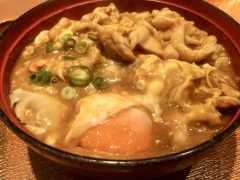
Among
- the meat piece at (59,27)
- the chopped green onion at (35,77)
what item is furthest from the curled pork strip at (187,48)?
the chopped green onion at (35,77)

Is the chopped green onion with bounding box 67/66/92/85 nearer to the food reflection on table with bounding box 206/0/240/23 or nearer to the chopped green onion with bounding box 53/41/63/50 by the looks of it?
the chopped green onion with bounding box 53/41/63/50

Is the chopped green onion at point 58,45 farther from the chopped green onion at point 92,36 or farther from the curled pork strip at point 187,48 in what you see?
the curled pork strip at point 187,48

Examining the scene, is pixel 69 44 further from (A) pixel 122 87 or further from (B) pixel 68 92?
(A) pixel 122 87

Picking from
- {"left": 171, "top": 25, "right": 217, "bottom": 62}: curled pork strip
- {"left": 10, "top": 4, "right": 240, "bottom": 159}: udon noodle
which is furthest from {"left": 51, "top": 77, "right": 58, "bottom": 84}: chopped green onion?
{"left": 171, "top": 25, "right": 217, "bottom": 62}: curled pork strip

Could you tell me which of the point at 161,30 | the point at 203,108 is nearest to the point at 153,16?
the point at 161,30

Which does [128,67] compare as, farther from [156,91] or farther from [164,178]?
[164,178]

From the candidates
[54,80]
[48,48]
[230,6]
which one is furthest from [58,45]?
[230,6]
